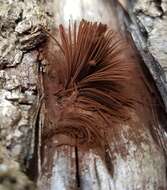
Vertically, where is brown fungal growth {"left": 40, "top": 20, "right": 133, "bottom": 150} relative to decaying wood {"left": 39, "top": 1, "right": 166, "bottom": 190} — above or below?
above

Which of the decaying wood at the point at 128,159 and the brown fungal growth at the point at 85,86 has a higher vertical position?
the brown fungal growth at the point at 85,86

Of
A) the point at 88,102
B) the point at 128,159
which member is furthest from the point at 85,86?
the point at 128,159

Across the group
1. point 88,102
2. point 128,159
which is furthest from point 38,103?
point 128,159

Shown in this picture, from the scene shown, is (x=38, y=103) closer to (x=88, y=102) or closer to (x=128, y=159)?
(x=88, y=102)

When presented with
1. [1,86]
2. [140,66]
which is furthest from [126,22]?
[1,86]

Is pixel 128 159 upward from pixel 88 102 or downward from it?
downward

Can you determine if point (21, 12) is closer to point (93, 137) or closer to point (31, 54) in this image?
point (31, 54)
